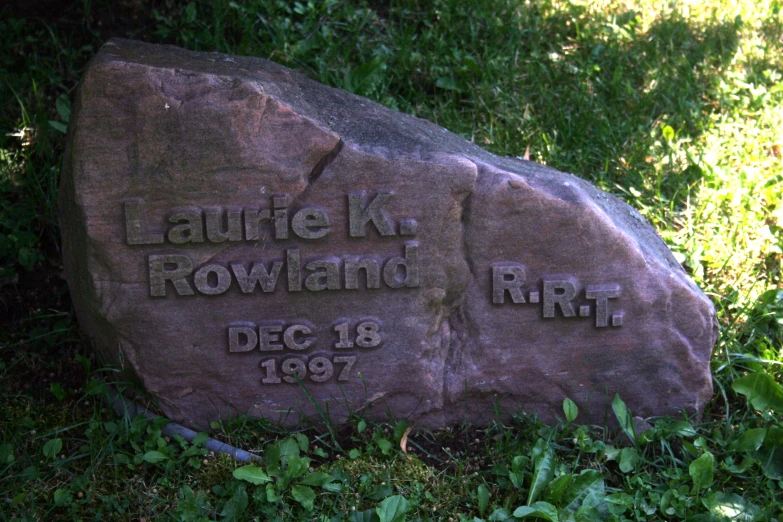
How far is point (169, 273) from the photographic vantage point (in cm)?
289

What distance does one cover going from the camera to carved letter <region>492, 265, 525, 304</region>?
295cm

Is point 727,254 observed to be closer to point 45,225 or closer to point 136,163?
point 136,163

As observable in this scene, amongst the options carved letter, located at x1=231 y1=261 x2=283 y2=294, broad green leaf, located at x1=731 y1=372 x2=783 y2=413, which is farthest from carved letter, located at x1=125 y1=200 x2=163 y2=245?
broad green leaf, located at x1=731 y1=372 x2=783 y2=413

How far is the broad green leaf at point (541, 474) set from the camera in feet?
9.15

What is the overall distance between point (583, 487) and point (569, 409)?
11.9 inches

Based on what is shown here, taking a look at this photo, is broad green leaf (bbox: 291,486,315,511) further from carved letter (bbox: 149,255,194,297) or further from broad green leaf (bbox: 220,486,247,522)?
carved letter (bbox: 149,255,194,297)

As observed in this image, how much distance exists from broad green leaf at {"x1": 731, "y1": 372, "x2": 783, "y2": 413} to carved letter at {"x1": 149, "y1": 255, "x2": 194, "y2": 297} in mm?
1890

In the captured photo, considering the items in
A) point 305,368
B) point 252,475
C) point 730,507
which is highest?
point 305,368

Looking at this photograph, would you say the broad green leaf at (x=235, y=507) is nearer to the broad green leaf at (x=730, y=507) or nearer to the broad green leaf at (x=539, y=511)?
the broad green leaf at (x=539, y=511)

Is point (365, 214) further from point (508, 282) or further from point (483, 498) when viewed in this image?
point (483, 498)

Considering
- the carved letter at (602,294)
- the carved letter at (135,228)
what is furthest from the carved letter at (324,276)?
the carved letter at (602,294)

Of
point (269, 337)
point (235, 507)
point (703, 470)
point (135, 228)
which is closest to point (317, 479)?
point (235, 507)

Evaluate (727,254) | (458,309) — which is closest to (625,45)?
(727,254)

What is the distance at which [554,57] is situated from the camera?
4.91 meters
